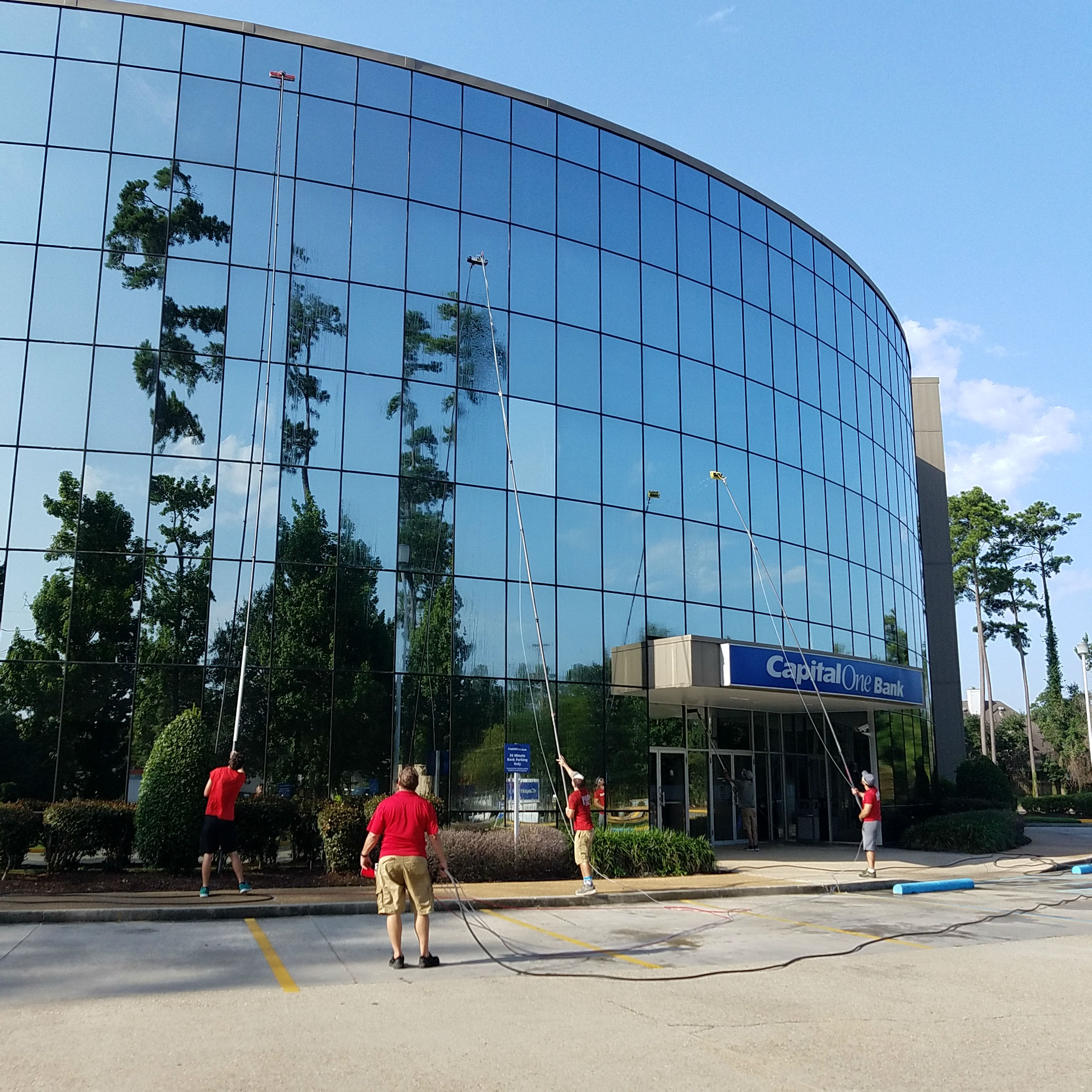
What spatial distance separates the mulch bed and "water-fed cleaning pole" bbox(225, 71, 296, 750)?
2.53 metres

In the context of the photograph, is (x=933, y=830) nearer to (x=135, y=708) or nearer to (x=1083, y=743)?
(x=135, y=708)

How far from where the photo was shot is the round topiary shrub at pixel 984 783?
3081 cm

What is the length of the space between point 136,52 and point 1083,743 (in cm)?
5525

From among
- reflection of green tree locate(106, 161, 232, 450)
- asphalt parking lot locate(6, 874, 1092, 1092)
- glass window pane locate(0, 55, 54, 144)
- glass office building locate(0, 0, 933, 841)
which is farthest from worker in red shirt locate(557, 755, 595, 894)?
glass window pane locate(0, 55, 54, 144)

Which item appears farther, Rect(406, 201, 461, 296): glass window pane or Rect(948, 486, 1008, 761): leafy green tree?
Rect(948, 486, 1008, 761): leafy green tree

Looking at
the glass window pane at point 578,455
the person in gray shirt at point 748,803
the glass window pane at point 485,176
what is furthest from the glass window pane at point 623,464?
the person in gray shirt at point 748,803

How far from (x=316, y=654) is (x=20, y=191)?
10270 millimetres

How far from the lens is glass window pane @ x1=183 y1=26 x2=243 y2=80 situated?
1980 centimetres

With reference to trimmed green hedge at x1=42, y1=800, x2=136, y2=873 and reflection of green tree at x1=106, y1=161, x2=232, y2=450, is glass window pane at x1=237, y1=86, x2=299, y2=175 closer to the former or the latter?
reflection of green tree at x1=106, y1=161, x2=232, y2=450

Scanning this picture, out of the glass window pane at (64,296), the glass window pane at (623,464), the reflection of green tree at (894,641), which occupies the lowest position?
the reflection of green tree at (894,641)

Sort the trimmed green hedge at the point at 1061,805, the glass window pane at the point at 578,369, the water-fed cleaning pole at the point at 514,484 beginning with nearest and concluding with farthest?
the water-fed cleaning pole at the point at 514,484 → the glass window pane at the point at 578,369 → the trimmed green hedge at the point at 1061,805

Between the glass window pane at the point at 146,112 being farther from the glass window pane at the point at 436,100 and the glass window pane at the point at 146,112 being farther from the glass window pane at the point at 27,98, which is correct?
the glass window pane at the point at 436,100

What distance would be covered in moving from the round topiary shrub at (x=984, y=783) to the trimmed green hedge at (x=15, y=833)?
26.2 metres

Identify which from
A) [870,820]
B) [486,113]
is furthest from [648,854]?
[486,113]
